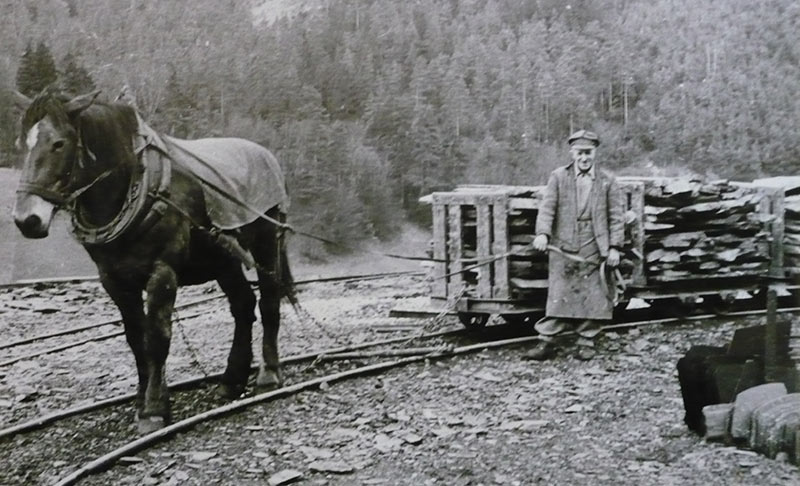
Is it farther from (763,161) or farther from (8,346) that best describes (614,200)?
(8,346)

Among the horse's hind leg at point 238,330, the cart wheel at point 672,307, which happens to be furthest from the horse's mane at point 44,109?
the cart wheel at point 672,307

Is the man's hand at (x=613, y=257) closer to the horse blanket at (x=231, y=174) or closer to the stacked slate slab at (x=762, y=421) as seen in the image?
the stacked slate slab at (x=762, y=421)

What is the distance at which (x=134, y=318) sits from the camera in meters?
4.21

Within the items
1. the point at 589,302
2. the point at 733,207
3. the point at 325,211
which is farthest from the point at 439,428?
the point at 733,207

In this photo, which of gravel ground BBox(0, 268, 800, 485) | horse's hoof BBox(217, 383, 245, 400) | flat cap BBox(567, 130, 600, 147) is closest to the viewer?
gravel ground BBox(0, 268, 800, 485)

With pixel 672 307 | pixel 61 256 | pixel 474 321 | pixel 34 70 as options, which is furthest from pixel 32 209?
pixel 672 307

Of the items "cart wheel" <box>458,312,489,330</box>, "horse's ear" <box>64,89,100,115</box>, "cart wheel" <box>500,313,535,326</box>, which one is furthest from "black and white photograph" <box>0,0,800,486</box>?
"cart wheel" <box>500,313,535,326</box>

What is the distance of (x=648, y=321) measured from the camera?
6.50m

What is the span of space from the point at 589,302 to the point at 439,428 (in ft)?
6.46

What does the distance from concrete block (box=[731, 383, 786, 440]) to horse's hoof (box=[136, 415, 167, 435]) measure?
2.65m

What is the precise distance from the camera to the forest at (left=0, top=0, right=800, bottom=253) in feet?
13.2

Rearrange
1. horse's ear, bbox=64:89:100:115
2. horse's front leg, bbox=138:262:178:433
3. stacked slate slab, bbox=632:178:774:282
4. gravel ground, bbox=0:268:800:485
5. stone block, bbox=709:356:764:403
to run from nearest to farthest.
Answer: horse's ear, bbox=64:89:100:115 < gravel ground, bbox=0:268:800:485 < stone block, bbox=709:356:764:403 < horse's front leg, bbox=138:262:178:433 < stacked slate slab, bbox=632:178:774:282

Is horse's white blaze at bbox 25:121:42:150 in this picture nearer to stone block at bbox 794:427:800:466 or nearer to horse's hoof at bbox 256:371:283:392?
horse's hoof at bbox 256:371:283:392

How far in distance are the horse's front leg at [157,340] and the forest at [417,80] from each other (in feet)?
2.69
